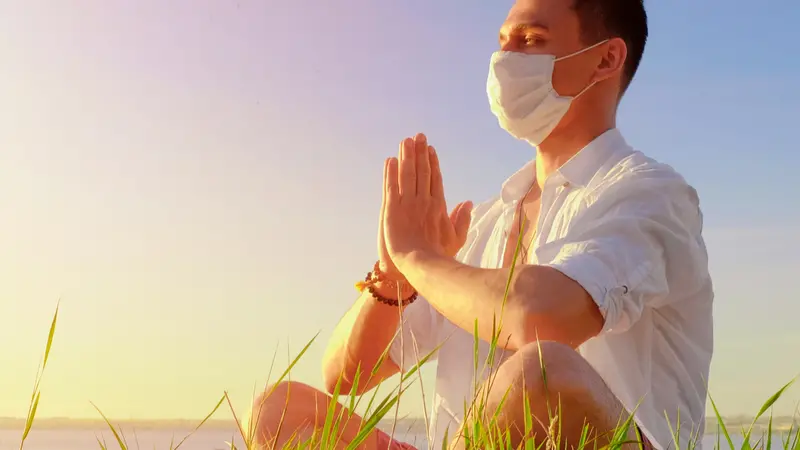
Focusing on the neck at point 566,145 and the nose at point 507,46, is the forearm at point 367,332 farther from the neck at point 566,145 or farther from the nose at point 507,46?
the nose at point 507,46

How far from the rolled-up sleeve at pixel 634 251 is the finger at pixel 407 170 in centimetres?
57

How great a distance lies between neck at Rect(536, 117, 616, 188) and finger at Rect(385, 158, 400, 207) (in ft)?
2.36

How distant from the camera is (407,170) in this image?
3.16 metres

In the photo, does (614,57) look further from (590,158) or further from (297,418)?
(297,418)

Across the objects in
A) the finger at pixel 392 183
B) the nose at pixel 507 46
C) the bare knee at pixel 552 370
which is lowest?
the bare knee at pixel 552 370

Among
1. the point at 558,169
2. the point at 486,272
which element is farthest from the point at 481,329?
the point at 558,169

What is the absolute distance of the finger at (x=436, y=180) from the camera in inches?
125

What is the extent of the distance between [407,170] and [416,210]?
0.18m

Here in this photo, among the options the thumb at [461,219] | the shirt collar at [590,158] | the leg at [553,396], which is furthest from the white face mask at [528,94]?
the leg at [553,396]

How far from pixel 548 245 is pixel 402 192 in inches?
21.9

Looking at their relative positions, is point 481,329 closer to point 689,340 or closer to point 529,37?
point 689,340

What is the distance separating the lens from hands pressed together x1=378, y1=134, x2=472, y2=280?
2969mm

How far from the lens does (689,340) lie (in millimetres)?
3008

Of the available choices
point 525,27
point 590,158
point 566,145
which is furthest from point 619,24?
point 590,158
